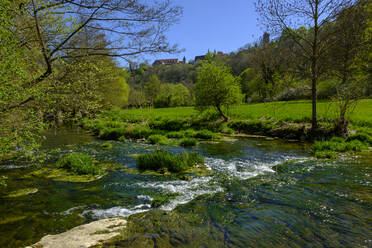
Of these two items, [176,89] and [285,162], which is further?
[176,89]

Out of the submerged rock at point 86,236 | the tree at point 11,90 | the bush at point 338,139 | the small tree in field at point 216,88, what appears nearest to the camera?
the submerged rock at point 86,236

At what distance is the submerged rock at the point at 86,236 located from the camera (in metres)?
4.07

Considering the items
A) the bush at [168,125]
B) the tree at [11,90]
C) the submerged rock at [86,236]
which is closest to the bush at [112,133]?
the bush at [168,125]

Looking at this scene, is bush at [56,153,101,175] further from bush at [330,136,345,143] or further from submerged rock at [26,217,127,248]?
bush at [330,136,345,143]

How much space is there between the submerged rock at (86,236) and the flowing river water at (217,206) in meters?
0.31

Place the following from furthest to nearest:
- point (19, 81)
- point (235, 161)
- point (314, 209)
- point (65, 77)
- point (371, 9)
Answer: point (371, 9), point (235, 161), point (65, 77), point (314, 209), point (19, 81)

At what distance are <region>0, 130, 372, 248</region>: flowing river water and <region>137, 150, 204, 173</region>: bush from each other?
837mm

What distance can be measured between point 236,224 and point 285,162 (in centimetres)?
596

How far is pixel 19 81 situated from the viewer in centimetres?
468

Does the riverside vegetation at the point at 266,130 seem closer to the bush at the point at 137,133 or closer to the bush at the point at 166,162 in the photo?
the bush at the point at 137,133

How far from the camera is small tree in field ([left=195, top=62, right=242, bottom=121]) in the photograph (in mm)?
23969

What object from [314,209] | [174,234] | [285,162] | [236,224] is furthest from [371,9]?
[174,234]

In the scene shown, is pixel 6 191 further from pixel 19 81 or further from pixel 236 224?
pixel 236 224

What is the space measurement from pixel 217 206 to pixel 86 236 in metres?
3.13
